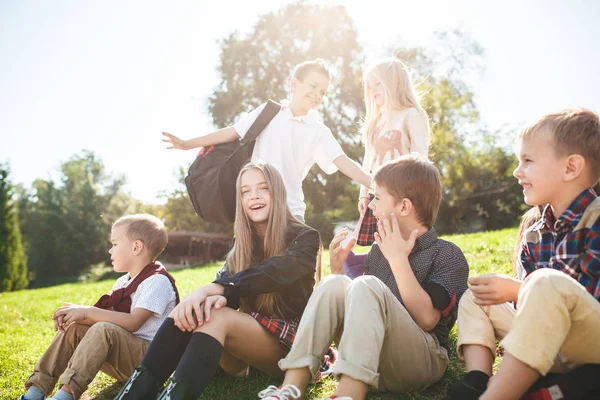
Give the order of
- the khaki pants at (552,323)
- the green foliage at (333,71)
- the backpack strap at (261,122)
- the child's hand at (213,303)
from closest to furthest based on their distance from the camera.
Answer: the khaki pants at (552,323) < the child's hand at (213,303) < the backpack strap at (261,122) < the green foliage at (333,71)

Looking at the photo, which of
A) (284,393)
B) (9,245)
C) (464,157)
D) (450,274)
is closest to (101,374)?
(284,393)

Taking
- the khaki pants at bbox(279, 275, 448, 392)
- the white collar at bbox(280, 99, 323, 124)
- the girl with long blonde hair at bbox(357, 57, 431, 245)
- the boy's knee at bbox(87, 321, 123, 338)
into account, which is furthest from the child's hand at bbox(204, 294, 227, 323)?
the white collar at bbox(280, 99, 323, 124)

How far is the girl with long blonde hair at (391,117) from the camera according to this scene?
381cm

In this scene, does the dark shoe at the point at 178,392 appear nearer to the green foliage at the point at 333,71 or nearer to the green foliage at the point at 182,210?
the green foliage at the point at 333,71

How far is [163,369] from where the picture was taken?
228 cm

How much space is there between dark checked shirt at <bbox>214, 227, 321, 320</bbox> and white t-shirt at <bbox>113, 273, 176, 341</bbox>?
0.40 metres

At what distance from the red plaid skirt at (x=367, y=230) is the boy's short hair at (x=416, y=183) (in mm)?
1006

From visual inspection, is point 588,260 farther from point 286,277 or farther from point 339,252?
point 286,277

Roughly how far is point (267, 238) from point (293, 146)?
1.17 m

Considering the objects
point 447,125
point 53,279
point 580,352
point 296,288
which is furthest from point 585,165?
point 53,279

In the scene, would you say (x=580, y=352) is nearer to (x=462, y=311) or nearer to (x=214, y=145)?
(x=462, y=311)

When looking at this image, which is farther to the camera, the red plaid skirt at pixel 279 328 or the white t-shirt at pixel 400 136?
the white t-shirt at pixel 400 136

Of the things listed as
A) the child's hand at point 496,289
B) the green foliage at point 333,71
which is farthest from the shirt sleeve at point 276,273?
the green foliage at point 333,71

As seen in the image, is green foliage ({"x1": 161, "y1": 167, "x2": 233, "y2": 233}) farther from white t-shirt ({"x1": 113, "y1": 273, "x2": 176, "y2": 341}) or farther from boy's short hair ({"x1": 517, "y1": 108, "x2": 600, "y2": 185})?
boy's short hair ({"x1": 517, "y1": 108, "x2": 600, "y2": 185})
